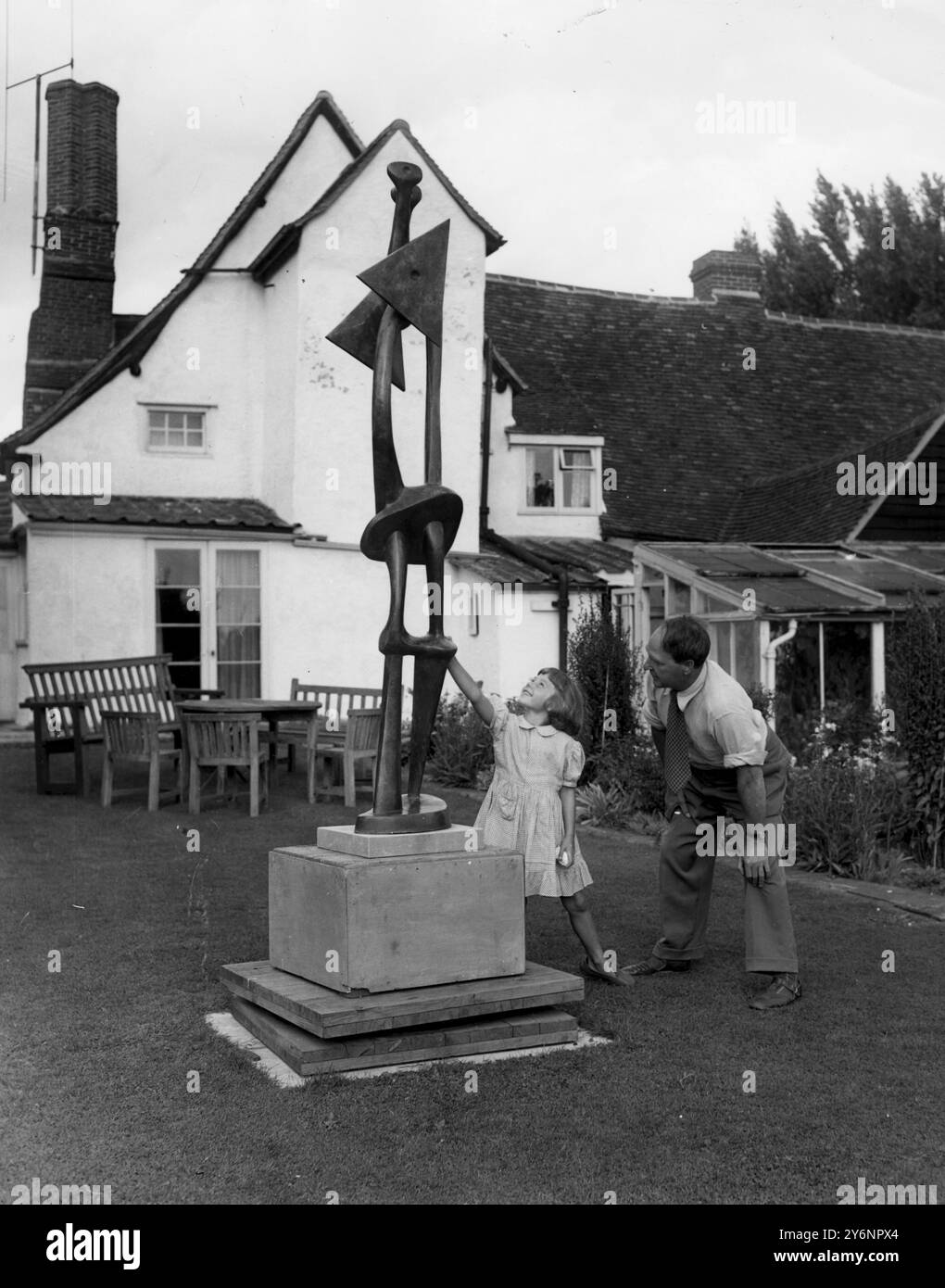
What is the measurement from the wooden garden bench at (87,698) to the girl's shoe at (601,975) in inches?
242

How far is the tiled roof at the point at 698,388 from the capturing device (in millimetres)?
23141

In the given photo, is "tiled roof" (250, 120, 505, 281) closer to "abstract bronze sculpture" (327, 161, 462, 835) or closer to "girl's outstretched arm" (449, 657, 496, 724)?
"abstract bronze sculpture" (327, 161, 462, 835)

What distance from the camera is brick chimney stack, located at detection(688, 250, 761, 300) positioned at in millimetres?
30328

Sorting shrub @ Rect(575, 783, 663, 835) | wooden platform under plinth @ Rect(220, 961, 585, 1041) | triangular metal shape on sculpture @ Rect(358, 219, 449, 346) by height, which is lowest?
shrub @ Rect(575, 783, 663, 835)

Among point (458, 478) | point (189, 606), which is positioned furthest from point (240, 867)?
point (458, 478)

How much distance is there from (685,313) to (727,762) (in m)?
24.0

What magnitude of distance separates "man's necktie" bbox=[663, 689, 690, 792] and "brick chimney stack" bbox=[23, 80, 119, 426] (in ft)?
56.5

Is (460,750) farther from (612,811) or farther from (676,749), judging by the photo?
(676,749)

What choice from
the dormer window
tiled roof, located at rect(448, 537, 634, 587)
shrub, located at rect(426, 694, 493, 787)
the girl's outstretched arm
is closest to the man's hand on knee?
the girl's outstretched arm

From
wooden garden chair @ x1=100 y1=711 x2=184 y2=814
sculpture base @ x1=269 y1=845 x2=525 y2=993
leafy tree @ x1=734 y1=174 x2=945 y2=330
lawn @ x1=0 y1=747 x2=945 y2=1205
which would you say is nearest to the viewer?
lawn @ x1=0 y1=747 x2=945 y2=1205

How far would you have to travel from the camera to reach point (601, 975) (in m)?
6.49

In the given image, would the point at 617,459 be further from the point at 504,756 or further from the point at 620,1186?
the point at 620,1186

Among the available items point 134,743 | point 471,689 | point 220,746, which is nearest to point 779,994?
point 471,689

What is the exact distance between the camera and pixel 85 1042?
18.1 ft
